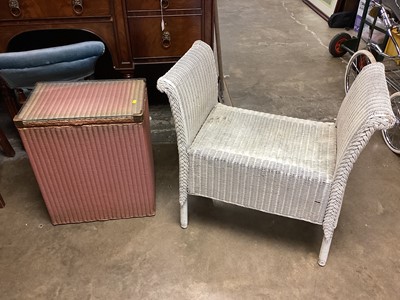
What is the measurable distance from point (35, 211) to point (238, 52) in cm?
209

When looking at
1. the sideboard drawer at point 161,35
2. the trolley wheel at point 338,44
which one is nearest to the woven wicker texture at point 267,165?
the sideboard drawer at point 161,35

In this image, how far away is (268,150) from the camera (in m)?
1.33

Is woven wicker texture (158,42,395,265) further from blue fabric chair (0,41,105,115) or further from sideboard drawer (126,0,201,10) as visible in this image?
blue fabric chair (0,41,105,115)

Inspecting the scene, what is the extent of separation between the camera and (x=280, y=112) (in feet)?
7.58

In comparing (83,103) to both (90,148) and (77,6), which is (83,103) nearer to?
(90,148)

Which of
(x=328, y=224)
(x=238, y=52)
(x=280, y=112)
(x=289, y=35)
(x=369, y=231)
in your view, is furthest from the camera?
(x=289, y=35)

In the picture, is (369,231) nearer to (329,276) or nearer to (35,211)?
(329,276)

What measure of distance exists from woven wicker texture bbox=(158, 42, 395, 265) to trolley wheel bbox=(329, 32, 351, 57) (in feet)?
5.46

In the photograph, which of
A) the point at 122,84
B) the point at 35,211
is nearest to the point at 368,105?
the point at 122,84

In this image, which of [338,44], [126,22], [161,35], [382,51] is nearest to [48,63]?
[126,22]

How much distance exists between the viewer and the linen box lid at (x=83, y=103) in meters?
1.28

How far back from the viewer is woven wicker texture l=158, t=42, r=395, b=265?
47.4 inches

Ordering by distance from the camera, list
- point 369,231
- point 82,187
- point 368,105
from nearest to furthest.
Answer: point 368,105, point 82,187, point 369,231

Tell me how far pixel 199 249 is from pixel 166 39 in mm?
974
